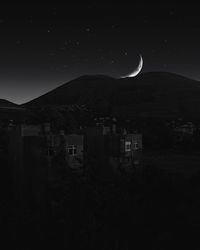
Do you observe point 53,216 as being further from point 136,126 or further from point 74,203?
point 136,126

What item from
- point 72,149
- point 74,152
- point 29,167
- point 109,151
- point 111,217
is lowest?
point 111,217

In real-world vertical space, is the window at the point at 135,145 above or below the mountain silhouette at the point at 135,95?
below

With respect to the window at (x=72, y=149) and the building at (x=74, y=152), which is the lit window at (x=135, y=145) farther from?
the window at (x=72, y=149)

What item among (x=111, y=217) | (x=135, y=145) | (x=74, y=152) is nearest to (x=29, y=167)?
(x=74, y=152)

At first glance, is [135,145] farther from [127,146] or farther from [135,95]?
[135,95]

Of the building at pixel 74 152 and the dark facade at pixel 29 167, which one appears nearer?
the dark facade at pixel 29 167

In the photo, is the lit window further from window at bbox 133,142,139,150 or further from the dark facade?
the dark facade

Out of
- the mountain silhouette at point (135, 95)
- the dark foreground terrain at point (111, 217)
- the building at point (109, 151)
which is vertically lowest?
the dark foreground terrain at point (111, 217)

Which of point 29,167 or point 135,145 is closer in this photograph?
point 29,167

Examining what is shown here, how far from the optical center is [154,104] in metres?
108

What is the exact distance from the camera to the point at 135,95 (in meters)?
126

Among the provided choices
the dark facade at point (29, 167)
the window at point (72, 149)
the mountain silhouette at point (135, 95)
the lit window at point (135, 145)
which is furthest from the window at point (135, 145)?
the mountain silhouette at point (135, 95)

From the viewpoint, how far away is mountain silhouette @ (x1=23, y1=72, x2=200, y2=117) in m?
102

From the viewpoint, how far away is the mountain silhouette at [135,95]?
101812 millimetres
